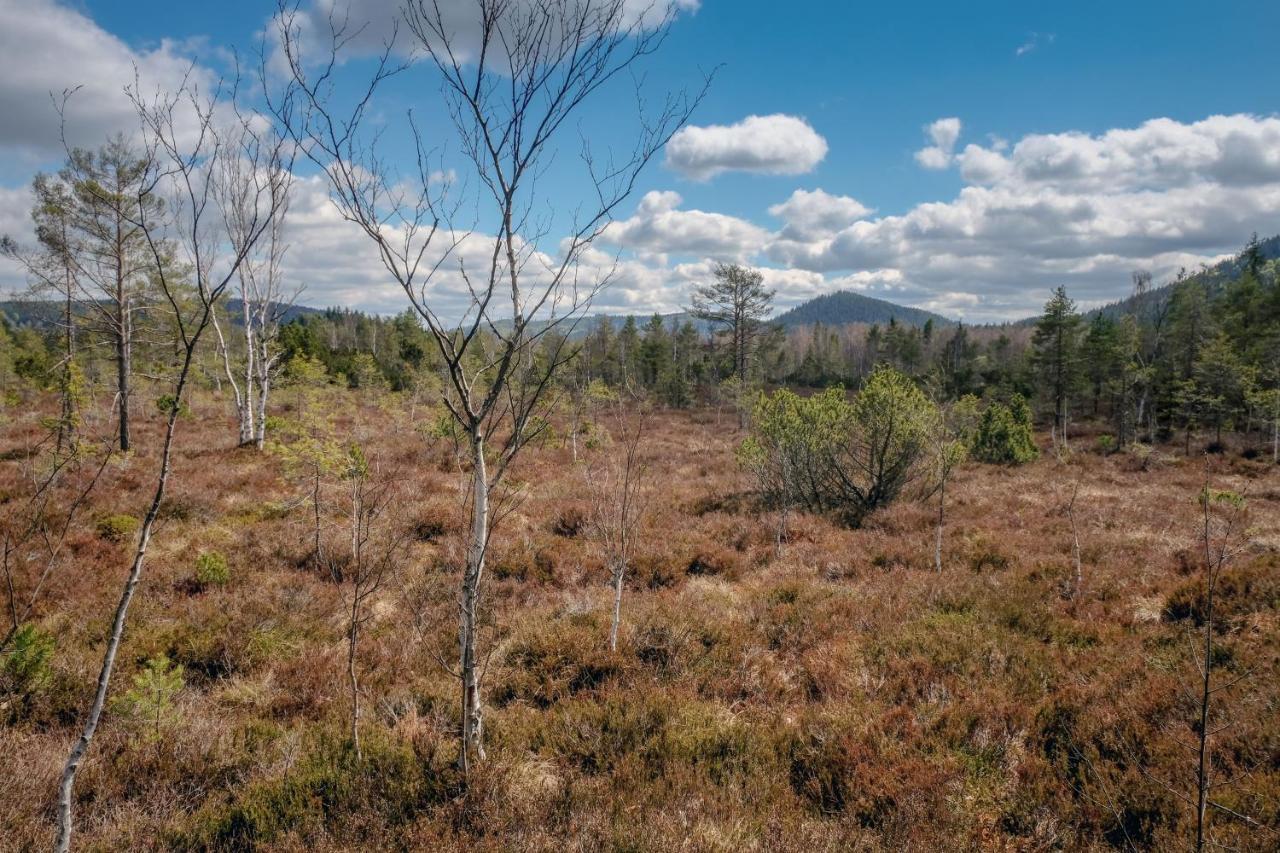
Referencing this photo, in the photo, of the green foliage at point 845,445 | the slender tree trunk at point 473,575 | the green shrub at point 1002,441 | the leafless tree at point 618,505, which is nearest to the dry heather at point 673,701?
the leafless tree at point 618,505

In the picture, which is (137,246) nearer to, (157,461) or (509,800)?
(157,461)

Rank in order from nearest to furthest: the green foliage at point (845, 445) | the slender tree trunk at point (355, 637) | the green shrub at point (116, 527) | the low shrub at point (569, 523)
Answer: the slender tree trunk at point (355, 637) → the green shrub at point (116, 527) → the low shrub at point (569, 523) → the green foliage at point (845, 445)

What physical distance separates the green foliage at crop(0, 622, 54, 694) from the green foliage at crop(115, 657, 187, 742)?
35.4 inches

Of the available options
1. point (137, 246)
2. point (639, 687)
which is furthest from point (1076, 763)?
point (137, 246)

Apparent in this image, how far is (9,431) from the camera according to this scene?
1825 centimetres

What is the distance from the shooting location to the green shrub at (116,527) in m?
8.89

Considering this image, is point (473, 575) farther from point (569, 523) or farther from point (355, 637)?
point (569, 523)

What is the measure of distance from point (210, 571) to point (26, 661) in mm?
2894

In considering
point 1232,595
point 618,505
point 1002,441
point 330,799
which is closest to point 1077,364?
point 1002,441

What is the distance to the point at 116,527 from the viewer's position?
8.96m

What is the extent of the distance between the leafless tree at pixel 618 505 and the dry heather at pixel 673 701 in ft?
1.79

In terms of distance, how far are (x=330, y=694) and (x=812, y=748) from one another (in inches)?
185

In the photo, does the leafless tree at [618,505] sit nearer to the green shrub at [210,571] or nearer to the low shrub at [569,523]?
the low shrub at [569,523]

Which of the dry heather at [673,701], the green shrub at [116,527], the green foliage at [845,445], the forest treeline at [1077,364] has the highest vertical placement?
the forest treeline at [1077,364]
